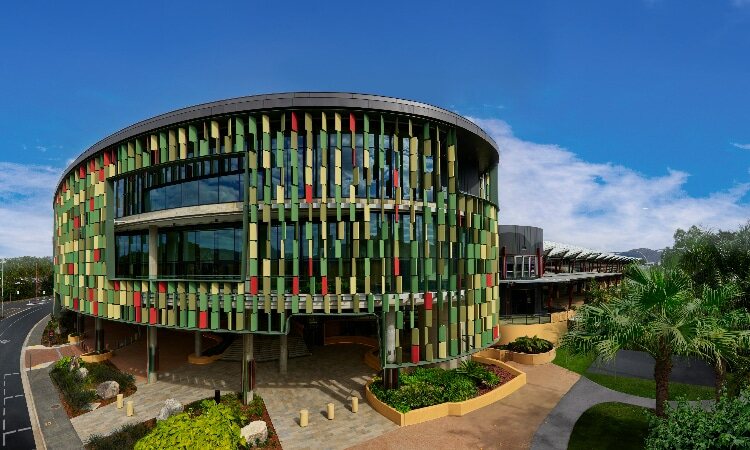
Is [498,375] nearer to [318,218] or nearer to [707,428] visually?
[318,218]

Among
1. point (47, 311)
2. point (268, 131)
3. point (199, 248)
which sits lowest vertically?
point (47, 311)

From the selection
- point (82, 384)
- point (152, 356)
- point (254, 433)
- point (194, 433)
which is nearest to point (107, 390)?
point (82, 384)

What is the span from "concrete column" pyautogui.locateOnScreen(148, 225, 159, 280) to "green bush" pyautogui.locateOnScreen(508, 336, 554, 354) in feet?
98.3

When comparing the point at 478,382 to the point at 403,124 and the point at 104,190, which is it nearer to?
the point at 403,124

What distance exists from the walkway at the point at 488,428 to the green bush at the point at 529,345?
6958 mm

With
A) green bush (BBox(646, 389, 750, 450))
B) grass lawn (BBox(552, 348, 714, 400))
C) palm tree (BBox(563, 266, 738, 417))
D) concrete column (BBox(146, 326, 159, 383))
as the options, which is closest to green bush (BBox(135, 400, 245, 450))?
green bush (BBox(646, 389, 750, 450))

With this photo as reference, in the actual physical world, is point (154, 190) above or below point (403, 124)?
below

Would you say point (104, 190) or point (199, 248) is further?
point (104, 190)

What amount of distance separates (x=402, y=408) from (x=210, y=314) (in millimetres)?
13182

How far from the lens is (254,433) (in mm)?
19625

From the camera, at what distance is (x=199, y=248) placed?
29344mm

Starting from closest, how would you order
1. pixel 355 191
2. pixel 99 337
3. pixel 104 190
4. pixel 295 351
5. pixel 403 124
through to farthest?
pixel 355 191 < pixel 403 124 < pixel 104 190 < pixel 295 351 < pixel 99 337

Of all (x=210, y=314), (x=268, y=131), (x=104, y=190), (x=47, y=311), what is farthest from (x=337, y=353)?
(x=47, y=311)

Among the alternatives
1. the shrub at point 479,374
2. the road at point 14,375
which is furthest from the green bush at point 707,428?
the road at point 14,375
